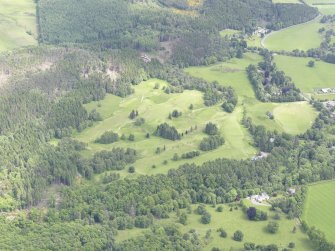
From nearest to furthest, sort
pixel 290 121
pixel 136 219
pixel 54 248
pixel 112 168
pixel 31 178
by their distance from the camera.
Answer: pixel 54 248
pixel 136 219
pixel 31 178
pixel 112 168
pixel 290 121

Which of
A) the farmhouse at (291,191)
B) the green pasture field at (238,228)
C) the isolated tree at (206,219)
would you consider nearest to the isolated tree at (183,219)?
the green pasture field at (238,228)

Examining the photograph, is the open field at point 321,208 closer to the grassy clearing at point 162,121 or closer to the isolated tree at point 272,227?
the isolated tree at point 272,227

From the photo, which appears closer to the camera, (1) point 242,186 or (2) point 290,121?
(1) point 242,186

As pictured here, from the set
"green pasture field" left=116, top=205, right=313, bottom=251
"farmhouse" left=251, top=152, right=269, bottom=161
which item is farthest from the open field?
"farmhouse" left=251, top=152, right=269, bottom=161

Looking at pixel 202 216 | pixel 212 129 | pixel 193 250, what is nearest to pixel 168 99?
pixel 212 129

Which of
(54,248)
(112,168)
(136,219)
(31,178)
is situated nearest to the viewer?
(54,248)

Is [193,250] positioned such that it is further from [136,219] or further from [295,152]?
[295,152]

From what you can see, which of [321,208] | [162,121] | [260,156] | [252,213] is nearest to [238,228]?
[252,213]
